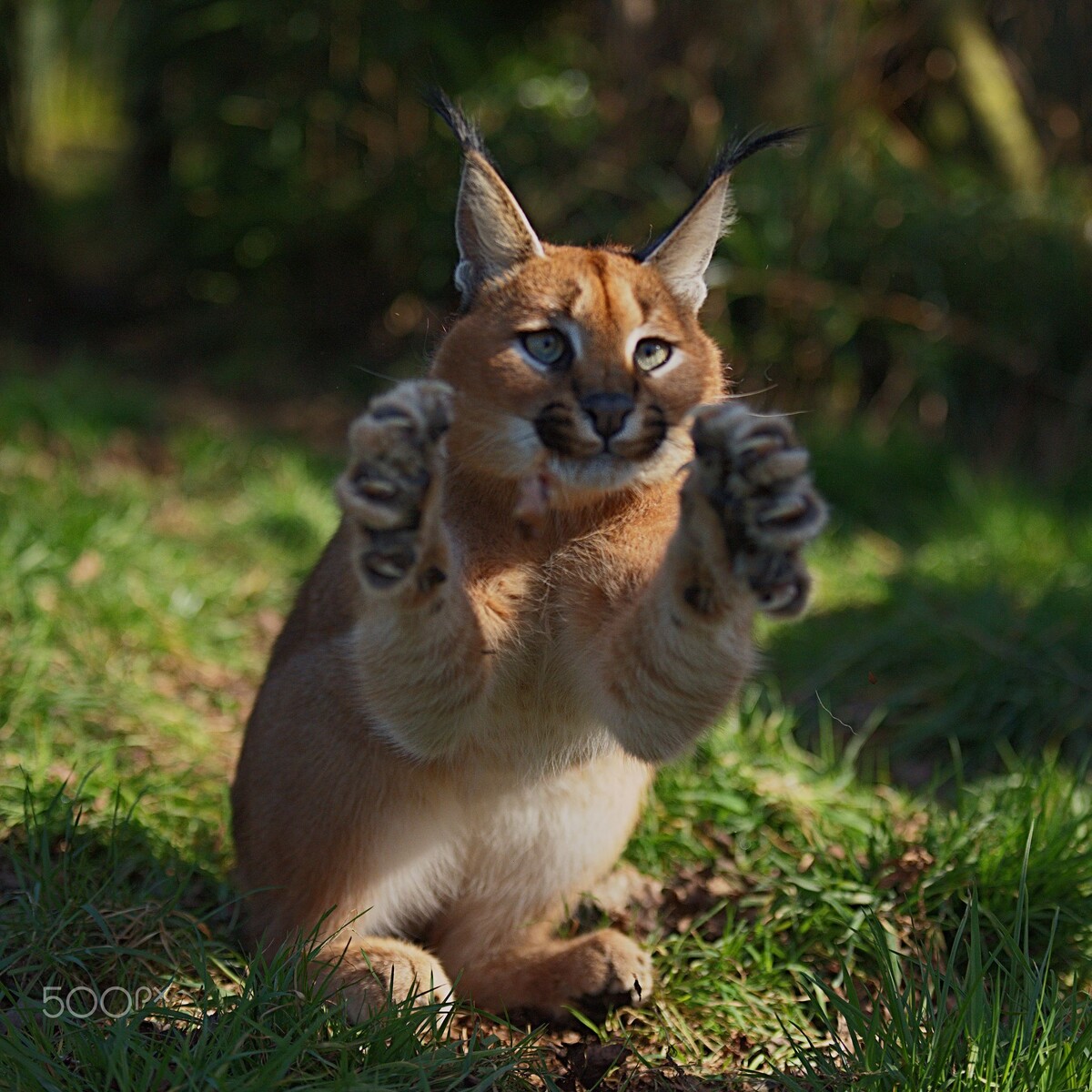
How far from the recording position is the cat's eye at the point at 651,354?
3070 mm

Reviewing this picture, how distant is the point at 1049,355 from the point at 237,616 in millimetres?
5664

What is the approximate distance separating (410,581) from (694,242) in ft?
4.09

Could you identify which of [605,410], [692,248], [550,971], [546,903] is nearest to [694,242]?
[692,248]

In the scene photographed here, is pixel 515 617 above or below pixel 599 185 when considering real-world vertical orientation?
below

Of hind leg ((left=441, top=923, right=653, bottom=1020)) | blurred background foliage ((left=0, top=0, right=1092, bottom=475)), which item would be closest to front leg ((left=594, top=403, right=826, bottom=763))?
hind leg ((left=441, top=923, right=653, bottom=1020))

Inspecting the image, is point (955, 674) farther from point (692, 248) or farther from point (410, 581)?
point (410, 581)

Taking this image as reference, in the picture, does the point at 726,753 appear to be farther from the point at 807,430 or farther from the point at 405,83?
the point at 405,83

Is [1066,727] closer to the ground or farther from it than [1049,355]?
closer to the ground

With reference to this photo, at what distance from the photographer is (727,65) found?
8.84 m

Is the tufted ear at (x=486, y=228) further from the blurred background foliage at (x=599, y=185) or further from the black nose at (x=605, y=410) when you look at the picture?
the blurred background foliage at (x=599, y=185)

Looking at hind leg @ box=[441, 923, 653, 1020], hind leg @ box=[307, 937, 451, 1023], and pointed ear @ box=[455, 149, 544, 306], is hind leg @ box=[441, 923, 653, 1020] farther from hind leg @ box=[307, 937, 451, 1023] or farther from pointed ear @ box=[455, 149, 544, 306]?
pointed ear @ box=[455, 149, 544, 306]

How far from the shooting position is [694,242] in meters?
3.41

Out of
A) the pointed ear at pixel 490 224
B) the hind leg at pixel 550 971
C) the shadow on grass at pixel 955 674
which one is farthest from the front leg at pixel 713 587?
the shadow on grass at pixel 955 674

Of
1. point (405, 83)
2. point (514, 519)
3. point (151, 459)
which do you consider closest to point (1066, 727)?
point (514, 519)
